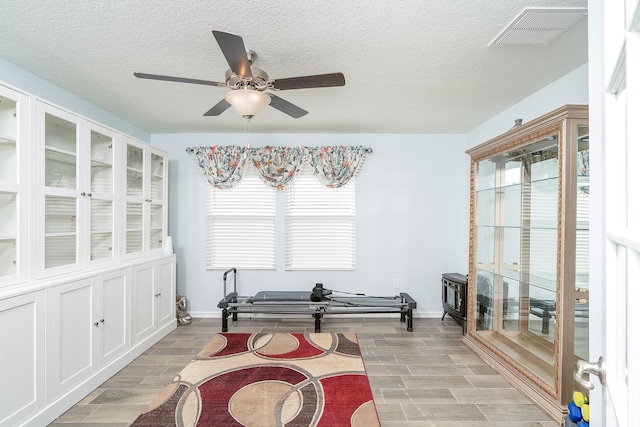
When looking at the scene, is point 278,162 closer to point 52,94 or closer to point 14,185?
point 52,94

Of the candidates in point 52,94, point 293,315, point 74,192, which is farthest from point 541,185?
point 52,94

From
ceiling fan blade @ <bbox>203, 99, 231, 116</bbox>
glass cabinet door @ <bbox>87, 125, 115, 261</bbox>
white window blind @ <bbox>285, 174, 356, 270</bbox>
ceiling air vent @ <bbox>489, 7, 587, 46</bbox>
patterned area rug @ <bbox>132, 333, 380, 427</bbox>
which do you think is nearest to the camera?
patterned area rug @ <bbox>132, 333, 380, 427</bbox>

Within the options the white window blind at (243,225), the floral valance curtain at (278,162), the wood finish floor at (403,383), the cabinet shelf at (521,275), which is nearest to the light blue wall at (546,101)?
the cabinet shelf at (521,275)

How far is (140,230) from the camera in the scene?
3.28 metres

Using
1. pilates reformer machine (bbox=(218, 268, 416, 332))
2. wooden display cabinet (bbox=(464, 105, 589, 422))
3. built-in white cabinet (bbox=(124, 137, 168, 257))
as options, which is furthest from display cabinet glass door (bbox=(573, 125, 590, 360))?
built-in white cabinet (bbox=(124, 137, 168, 257))

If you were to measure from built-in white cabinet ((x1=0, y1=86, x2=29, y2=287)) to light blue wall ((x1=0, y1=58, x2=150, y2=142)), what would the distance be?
16cm

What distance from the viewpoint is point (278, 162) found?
13.4 ft

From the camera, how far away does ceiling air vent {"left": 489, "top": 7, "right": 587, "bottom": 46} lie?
1730mm

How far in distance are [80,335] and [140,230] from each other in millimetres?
1195

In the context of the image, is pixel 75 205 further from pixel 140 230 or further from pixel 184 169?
pixel 184 169

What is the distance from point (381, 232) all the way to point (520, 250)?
180cm

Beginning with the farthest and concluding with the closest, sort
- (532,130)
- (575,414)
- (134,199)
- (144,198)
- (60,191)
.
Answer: (144,198) < (134,199) < (532,130) < (60,191) < (575,414)

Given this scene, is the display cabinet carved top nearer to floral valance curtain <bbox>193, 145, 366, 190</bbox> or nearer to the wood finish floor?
floral valance curtain <bbox>193, 145, 366, 190</bbox>

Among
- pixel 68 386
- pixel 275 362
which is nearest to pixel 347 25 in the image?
pixel 275 362
